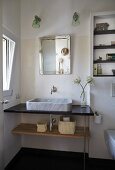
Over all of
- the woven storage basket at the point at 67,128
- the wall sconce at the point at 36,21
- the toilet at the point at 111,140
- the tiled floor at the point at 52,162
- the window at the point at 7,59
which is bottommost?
the tiled floor at the point at 52,162

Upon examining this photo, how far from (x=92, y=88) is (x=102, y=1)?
1372mm

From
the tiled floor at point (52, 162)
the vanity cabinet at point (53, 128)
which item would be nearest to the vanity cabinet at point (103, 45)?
the vanity cabinet at point (53, 128)

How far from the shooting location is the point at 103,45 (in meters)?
2.44

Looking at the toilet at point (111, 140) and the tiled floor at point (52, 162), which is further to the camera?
the tiled floor at point (52, 162)

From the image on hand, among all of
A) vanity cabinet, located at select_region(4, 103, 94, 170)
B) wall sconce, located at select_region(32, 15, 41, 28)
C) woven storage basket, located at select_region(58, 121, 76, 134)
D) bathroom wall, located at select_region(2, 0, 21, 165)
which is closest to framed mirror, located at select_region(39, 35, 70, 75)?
wall sconce, located at select_region(32, 15, 41, 28)

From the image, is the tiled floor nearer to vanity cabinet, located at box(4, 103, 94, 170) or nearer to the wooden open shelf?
vanity cabinet, located at box(4, 103, 94, 170)

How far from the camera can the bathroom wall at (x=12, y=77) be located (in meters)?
2.24

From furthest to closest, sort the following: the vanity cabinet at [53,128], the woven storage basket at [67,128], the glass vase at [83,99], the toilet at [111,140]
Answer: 1. the glass vase at [83,99]
2. the woven storage basket at [67,128]
3. the vanity cabinet at [53,128]
4. the toilet at [111,140]

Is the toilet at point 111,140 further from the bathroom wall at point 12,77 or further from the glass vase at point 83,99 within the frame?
the bathroom wall at point 12,77

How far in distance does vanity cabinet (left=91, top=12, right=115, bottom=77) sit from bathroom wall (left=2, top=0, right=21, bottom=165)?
1.23 m

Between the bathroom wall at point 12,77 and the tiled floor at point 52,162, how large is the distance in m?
0.16

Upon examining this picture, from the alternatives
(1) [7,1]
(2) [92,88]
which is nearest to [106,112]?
(2) [92,88]

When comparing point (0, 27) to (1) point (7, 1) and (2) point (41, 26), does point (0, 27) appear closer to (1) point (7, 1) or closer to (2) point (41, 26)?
(1) point (7, 1)

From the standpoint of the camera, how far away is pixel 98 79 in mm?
2373
